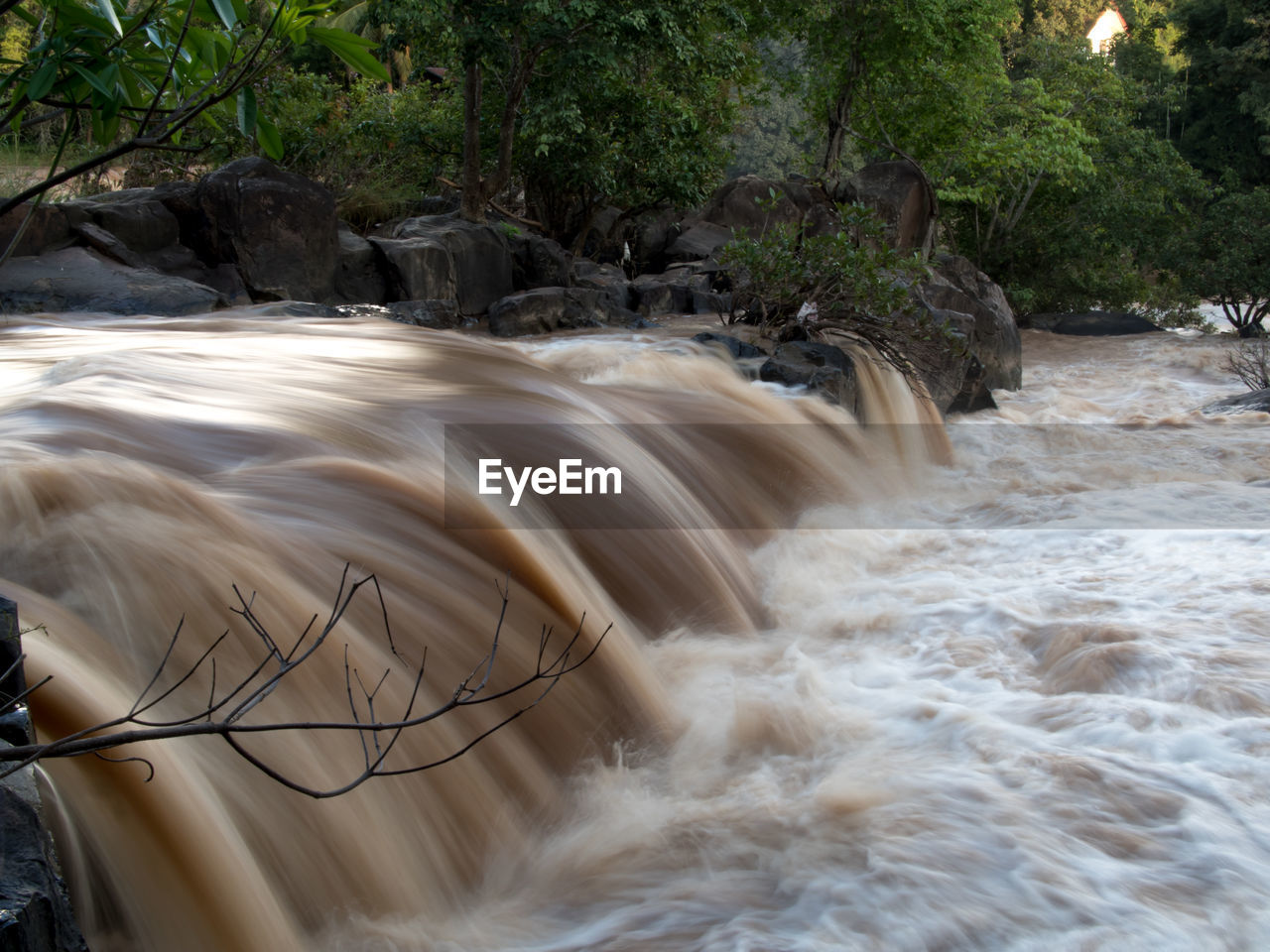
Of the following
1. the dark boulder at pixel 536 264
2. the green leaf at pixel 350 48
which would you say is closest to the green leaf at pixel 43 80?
the green leaf at pixel 350 48

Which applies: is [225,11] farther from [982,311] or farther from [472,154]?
[472,154]

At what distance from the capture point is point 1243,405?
30.4 ft

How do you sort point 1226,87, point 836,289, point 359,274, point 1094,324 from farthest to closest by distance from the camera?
point 1226,87, point 1094,324, point 359,274, point 836,289

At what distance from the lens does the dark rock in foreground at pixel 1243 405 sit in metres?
9.11

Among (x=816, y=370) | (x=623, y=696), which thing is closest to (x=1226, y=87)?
(x=816, y=370)

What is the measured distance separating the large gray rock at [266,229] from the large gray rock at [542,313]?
1.60 m

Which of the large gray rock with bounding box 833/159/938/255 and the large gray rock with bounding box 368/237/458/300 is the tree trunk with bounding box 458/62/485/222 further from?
the large gray rock with bounding box 833/159/938/255

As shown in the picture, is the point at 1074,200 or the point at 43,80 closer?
the point at 43,80

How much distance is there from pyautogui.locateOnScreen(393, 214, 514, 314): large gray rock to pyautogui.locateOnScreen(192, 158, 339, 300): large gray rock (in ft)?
3.93

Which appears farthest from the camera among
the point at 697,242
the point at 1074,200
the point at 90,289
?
the point at 697,242

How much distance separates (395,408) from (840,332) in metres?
4.71

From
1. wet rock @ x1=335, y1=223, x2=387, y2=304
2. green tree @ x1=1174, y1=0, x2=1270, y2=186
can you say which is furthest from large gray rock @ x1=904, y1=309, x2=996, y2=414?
green tree @ x1=1174, y1=0, x2=1270, y2=186

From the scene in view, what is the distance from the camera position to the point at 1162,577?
15.1 feet

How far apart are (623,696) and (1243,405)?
8.02m
